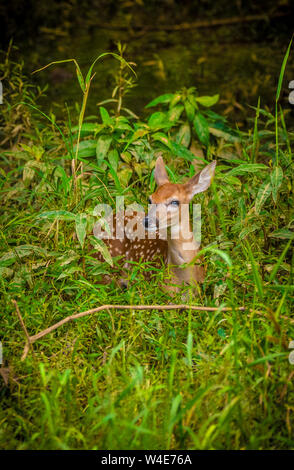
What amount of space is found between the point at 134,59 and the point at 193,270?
155 inches

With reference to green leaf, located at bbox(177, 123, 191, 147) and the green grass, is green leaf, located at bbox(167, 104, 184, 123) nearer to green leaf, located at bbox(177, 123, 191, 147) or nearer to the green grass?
green leaf, located at bbox(177, 123, 191, 147)

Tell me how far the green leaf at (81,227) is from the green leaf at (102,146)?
889mm

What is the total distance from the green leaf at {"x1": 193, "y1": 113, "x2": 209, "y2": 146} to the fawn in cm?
85

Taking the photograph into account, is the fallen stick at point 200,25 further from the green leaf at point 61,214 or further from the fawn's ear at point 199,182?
the green leaf at point 61,214

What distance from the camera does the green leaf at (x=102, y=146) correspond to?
3.30m

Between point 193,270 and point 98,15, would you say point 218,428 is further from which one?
point 98,15

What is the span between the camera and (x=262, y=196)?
2750 millimetres

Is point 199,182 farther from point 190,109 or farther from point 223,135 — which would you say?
point 223,135

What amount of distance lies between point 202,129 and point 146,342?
71.7 inches

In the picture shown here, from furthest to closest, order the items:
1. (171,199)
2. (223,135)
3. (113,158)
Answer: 1. (223,135)
2. (113,158)
3. (171,199)

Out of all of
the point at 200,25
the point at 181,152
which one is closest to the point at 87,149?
the point at 181,152

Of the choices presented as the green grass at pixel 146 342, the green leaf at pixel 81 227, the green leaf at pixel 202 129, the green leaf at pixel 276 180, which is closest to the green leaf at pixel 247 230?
the green grass at pixel 146 342

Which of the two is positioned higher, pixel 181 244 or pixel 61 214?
pixel 61 214

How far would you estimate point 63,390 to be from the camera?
211 cm
